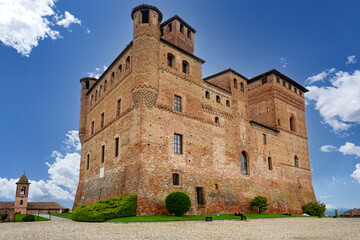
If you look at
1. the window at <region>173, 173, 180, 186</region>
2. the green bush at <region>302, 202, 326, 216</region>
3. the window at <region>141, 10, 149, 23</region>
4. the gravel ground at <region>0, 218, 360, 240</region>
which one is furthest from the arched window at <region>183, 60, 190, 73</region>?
the green bush at <region>302, 202, 326, 216</region>

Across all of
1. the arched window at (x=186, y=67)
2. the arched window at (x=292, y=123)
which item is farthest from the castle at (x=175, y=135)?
the arched window at (x=292, y=123)

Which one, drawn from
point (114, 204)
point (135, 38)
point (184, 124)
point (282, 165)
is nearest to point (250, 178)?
point (282, 165)

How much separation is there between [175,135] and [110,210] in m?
7.39

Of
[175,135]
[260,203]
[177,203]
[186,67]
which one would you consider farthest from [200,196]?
[186,67]

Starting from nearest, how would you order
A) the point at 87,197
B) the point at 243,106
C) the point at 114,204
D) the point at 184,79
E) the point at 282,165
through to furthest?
the point at 114,204, the point at 184,79, the point at 87,197, the point at 243,106, the point at 282,165

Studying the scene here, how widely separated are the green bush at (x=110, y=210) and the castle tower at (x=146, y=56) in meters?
6.68

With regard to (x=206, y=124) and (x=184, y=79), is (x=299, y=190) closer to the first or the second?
(x=206, y=124)

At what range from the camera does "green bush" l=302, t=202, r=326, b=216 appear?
31.5m

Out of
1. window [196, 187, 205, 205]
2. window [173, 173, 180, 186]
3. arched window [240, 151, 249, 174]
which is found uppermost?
arched window [240, 151, 249, 174]

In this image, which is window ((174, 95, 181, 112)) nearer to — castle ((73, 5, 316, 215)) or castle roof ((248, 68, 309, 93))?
castle ((73, 5, 316, 215))

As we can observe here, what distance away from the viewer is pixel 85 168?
1152 inches

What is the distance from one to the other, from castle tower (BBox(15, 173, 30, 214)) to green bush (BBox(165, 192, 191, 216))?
34.4 metres

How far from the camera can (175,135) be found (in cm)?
2186

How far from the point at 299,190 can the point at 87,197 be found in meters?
23.2
